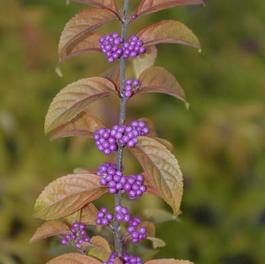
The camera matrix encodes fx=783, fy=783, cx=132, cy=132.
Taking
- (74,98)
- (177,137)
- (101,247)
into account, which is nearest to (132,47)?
(74,98)

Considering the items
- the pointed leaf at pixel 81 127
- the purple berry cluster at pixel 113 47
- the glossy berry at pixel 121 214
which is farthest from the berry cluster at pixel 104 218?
the purple berry cluster at pixel 113 47

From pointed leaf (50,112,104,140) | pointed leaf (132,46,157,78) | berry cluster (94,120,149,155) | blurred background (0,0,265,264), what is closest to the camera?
berry cluster (94,120,149,155)

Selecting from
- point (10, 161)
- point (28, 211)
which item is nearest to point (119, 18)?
point (28, 211)

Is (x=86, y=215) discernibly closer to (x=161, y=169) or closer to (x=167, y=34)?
(x=161, y=169)

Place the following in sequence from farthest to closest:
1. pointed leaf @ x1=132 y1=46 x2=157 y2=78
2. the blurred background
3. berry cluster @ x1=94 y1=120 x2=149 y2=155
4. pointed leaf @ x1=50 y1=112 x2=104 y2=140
Result: the blurred background, pointed leaf @ x1=132 y1=46 x2=157 y2=78, pointed leaf @ x1=50 y1=112 x2=104 y2=140, berry cluster @ x1=94 y1=120 x2=149 y2=155

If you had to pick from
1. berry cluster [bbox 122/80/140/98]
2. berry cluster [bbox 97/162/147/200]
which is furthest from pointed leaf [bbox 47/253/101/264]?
berry cluster [bbox 122/80/140/98]

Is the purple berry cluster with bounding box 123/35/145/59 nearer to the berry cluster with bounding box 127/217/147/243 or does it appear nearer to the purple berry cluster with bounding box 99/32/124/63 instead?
the purple berry cluster with bounding box 99/32/124/63
